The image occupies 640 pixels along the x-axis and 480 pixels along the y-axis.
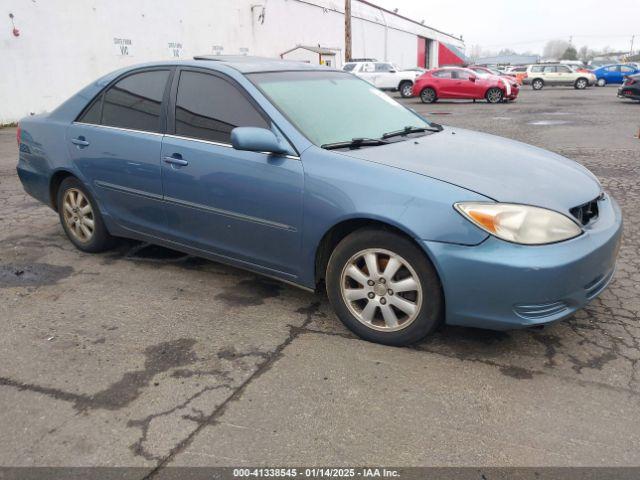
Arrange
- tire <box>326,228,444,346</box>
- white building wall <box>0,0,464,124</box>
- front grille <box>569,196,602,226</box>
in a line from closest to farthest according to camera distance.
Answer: tire <box>326,228,444,346</box>
front grille <box>569,196,602,226</box>
white building wall <box>0,0,464,124</box>

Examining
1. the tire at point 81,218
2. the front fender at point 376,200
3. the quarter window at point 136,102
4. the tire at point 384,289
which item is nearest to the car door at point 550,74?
the quarter window at point 136,102

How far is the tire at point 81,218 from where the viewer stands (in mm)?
4617

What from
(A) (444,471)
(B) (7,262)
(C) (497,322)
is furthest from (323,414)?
(B) (7,262)

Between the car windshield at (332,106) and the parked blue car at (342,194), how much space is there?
1 centimetres

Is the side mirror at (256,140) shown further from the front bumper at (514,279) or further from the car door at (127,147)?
the front bumper at (514,279)

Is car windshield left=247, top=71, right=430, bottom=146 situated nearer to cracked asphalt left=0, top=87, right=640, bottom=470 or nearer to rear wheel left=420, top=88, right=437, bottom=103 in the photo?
cracked asphalt left=0, top=87, right=640, bottom=470

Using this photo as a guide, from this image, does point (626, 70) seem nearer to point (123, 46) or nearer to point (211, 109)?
point (123, 46)

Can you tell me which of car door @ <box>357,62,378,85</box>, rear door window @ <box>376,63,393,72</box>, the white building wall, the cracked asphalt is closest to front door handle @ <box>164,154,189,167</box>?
the cracked asphalt

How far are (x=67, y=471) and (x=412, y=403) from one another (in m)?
1.53

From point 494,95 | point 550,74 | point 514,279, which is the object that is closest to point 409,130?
point 514,279

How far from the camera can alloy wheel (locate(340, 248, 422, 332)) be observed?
3014mm

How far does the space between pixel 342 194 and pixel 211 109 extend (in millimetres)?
1268

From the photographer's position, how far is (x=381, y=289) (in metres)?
3.09

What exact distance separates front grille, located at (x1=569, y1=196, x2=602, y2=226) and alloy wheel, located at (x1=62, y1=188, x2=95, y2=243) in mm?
3680
